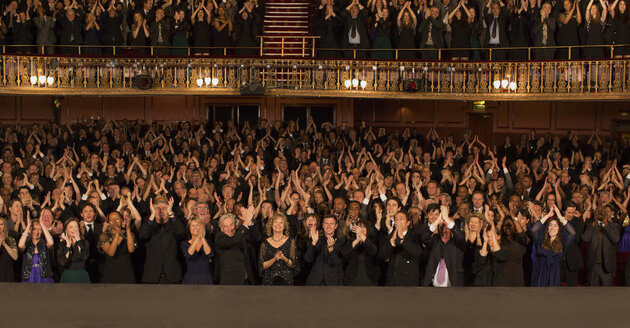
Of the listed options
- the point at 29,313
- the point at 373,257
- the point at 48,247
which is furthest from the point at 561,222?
the point at 29,313

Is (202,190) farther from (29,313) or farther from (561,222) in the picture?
(29,313)

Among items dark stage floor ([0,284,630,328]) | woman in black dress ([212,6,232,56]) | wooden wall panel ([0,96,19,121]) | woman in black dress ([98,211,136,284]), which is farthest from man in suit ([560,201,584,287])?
wooden wall panel ([0,96,19,121])

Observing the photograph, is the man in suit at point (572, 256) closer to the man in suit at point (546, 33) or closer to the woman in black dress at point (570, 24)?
the man in suit at point (546, 33)

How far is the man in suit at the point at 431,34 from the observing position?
18281 mm

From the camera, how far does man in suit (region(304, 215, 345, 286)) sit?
21.3ft

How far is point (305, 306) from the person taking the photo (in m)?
2.33

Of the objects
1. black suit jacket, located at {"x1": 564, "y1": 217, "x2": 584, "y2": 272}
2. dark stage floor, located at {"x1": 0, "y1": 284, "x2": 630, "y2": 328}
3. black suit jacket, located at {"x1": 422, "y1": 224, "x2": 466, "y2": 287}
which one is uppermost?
dark stage floor, located at {"x1": 0, "y1": 284, "x2": 630, "y2": 328}

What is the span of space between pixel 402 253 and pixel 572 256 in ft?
7.04

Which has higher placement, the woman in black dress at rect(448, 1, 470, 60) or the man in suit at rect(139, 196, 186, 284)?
the woman in black dress at rect(448, 1, 470, 60)

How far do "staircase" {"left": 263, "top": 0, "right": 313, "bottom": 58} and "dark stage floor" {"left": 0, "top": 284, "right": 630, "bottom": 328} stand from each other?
16.2 m

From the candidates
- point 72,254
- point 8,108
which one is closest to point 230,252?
point 72,254

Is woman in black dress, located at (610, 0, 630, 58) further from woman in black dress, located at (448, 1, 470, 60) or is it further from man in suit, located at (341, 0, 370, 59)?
man in suit, located at (341, 0, 370, 59)

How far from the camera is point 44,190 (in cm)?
1104

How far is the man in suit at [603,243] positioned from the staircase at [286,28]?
11.4 m
